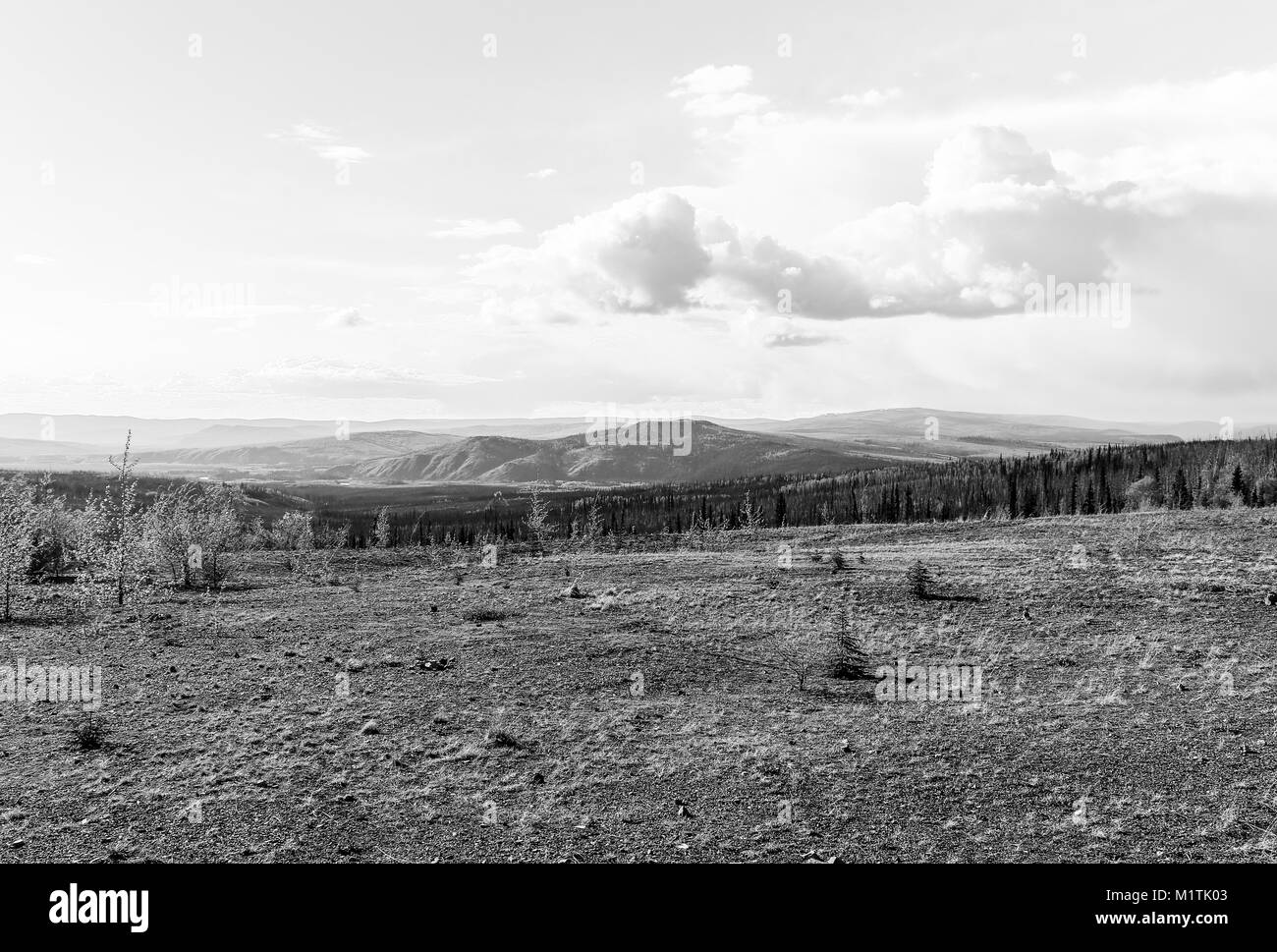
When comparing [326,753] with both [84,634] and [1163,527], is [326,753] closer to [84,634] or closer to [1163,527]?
[84,634]

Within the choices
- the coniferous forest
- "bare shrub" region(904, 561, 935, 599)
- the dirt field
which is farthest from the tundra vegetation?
the coniferous forest

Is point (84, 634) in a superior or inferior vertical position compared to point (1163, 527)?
inferior

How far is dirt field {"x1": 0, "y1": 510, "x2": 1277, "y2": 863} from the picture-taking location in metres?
12.0

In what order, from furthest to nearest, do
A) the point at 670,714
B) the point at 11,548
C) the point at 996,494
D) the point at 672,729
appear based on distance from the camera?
the point at 996,494, the point at 11,548, the point at 670,714, the point at 672,729

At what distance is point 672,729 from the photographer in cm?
1742

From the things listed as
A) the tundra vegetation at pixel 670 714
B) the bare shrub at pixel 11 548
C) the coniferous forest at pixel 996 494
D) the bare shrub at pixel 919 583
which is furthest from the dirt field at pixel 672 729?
the coniferous forest at pixel 996 494

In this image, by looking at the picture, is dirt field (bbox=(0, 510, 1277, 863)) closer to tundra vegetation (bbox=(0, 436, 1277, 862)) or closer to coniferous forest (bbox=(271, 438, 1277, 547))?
tundra vegetation (bbox=(0, 436, 1277, 862))

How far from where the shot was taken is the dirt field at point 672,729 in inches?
474

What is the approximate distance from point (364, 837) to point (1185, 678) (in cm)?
2013

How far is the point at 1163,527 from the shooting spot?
43.1 m

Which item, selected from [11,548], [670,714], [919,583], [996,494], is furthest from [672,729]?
[996,494]

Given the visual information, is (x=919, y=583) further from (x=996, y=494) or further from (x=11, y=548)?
(x=996, y=494)

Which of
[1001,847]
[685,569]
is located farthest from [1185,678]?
[685,569]

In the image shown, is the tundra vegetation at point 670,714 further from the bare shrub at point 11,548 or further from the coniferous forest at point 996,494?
the coniferous forest at point 996,494
